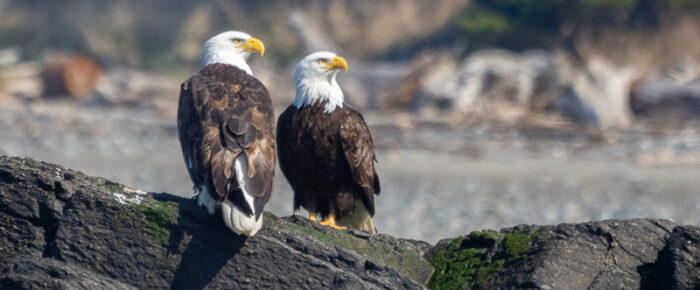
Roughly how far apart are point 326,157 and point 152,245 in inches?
70.1

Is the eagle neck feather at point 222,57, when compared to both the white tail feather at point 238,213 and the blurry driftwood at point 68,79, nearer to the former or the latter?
the white tail feather at point 238,213

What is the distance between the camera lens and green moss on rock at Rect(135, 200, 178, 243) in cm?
455

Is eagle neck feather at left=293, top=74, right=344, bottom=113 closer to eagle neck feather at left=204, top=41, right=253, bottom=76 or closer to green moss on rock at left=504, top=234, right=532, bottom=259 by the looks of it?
eagle neck feather at left=204, top=41, right=253, bottom=76

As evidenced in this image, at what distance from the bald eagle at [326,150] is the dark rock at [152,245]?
144 cm

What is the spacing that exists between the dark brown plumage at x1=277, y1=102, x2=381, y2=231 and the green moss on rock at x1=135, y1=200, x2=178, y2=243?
5.25 feet

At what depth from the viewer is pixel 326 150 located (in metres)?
6.13

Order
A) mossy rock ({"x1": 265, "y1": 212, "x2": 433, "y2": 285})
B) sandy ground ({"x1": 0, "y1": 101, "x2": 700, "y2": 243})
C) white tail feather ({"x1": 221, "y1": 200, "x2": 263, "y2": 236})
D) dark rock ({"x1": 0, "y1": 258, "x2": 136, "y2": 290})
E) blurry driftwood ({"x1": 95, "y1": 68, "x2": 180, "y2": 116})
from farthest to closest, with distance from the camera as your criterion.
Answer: blurry driftwood ({"x1": 95, "y1": 68, "x2": 180, "y2": 116})
sandy ground ({"x1": 0, "y1": 101, "x2": 700, "y2": 243})
mossy rock ({"x1": 265, "y1": 212, "x2": 433, "y2": 285})
white tail feather ({"x1": 221, "y1": 200, "x2": 263, "y2": 236})
dark rock ({"x1": 0, "y1": 258, "x2": 136, "y2": 290})

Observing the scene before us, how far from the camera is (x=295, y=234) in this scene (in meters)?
4.64

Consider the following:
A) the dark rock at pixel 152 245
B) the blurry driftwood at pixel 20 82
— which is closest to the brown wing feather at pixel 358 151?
the dark rock at pixel 152 245

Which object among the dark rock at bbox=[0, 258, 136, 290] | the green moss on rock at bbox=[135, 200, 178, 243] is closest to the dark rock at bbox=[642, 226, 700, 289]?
the green moss on rock at bbox=[135, 200, 178, 243]

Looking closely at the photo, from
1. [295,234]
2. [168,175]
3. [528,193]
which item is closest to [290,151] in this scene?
[295,234]

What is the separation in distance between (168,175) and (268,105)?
8973 millimetres

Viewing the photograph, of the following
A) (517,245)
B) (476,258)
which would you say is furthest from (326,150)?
(517,245)

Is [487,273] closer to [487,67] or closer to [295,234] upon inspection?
[295,234]
